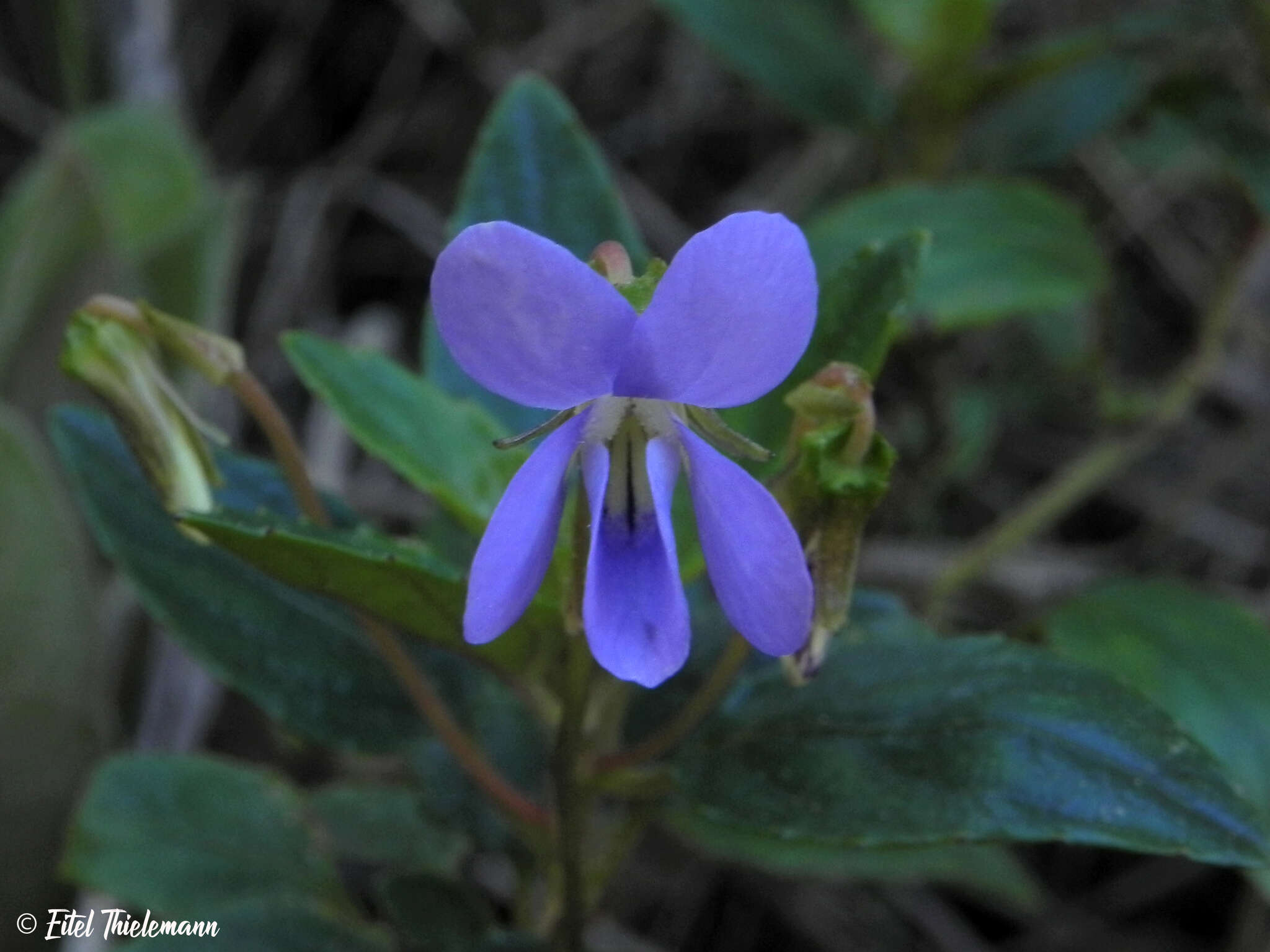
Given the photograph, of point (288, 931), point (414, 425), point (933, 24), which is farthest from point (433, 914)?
point (933, 24)

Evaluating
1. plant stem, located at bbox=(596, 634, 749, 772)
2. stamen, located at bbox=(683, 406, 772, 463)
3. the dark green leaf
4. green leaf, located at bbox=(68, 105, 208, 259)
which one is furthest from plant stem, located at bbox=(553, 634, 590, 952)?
green leaf, located at bbox=(68, 105, 208, 259)

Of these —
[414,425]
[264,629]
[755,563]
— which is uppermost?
[755,563]

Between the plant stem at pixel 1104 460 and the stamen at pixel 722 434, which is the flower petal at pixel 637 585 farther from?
the plant stem at pixel 1104 460

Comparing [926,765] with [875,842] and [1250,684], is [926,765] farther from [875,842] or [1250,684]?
[1250,684]

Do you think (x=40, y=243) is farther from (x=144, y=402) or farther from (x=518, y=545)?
(x=518, y=545)

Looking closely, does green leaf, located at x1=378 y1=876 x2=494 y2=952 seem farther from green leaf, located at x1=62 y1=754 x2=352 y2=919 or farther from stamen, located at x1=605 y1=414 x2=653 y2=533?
stamen, located at x1=605 y1=414 x2=653 y2=533
